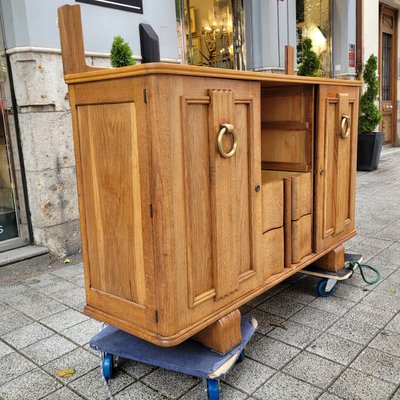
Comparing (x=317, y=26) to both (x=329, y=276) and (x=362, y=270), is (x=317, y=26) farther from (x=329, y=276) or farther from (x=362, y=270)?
(x=329, y=276)

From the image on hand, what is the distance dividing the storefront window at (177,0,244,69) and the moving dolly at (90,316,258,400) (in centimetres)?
574

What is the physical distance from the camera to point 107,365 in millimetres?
2451

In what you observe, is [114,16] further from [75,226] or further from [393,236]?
[393,236]

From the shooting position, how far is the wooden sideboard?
1.98m

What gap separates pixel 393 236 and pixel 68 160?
357 centimetres

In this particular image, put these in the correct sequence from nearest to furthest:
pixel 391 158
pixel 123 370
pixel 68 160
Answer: pixel 123 370 → pixel 68 160 → pixel 391 158

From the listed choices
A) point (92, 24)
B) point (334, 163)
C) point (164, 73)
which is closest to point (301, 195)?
point (334, 163)

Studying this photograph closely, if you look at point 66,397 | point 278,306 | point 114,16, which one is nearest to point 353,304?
point 278,306

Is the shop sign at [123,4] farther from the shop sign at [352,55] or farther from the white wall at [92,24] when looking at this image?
the shop sign at [352,55]

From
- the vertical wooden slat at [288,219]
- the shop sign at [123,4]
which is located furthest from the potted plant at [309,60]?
the vertical wooden slat at [288,219]

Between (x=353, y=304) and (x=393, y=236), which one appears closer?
(x=353, y=304)

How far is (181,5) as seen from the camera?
6.65 metres

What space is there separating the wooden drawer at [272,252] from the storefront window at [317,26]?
23.7ft

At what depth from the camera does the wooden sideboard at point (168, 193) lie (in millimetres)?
1980
